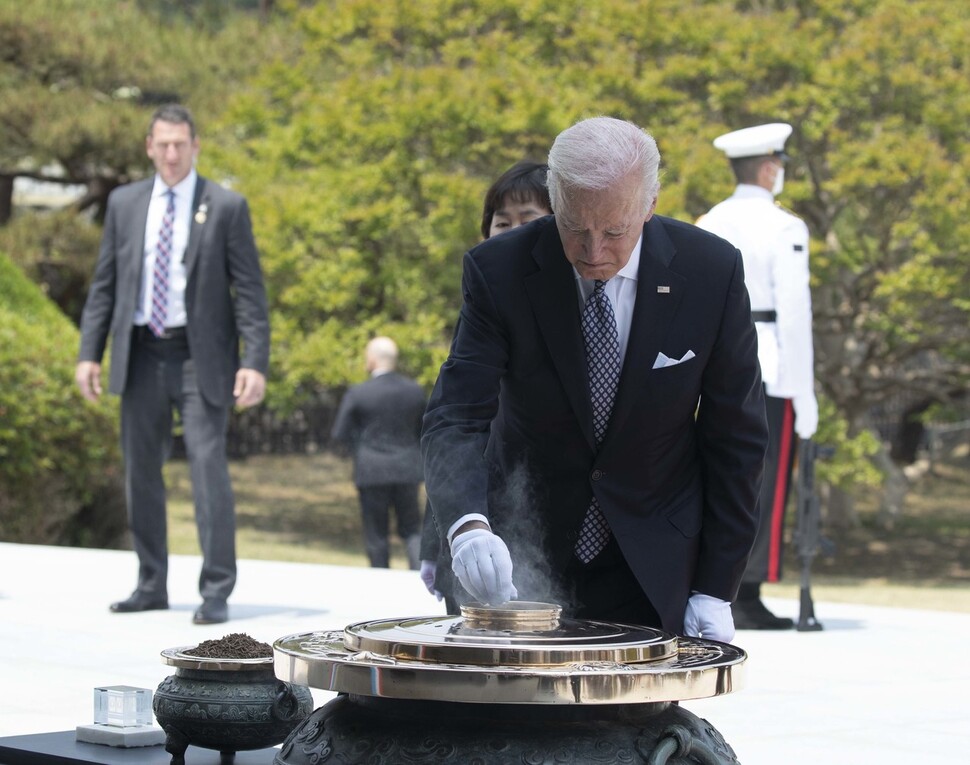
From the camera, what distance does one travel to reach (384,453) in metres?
11.6

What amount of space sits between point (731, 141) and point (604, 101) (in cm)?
943

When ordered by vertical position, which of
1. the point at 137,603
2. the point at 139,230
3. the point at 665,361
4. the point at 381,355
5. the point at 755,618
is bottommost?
the point at 755,618

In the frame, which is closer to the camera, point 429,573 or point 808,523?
point 429,573

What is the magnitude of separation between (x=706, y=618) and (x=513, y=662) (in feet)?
2.66

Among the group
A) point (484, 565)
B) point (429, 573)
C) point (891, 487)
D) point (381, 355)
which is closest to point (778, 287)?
point (429, 573)

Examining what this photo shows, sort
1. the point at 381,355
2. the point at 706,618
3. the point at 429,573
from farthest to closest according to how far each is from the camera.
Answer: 1. the point at 381,355
2. the point at 429,573
3. the point at 706,618

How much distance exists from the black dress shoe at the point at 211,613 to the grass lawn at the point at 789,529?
258 inches

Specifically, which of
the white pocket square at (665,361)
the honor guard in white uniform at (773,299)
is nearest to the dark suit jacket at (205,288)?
the honor guard in white uniform at (773,299)

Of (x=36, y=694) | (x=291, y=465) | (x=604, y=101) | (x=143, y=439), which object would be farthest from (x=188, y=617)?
(x=291, y=465)

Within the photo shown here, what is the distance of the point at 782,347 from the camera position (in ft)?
23.1

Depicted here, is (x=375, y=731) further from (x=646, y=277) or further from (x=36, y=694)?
(x=36, y=694)

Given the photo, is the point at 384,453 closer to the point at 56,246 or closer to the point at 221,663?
the point at 221,663

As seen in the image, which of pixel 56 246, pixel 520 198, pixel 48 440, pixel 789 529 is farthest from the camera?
pixel 56 246

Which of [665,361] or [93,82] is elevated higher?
[93,82]
